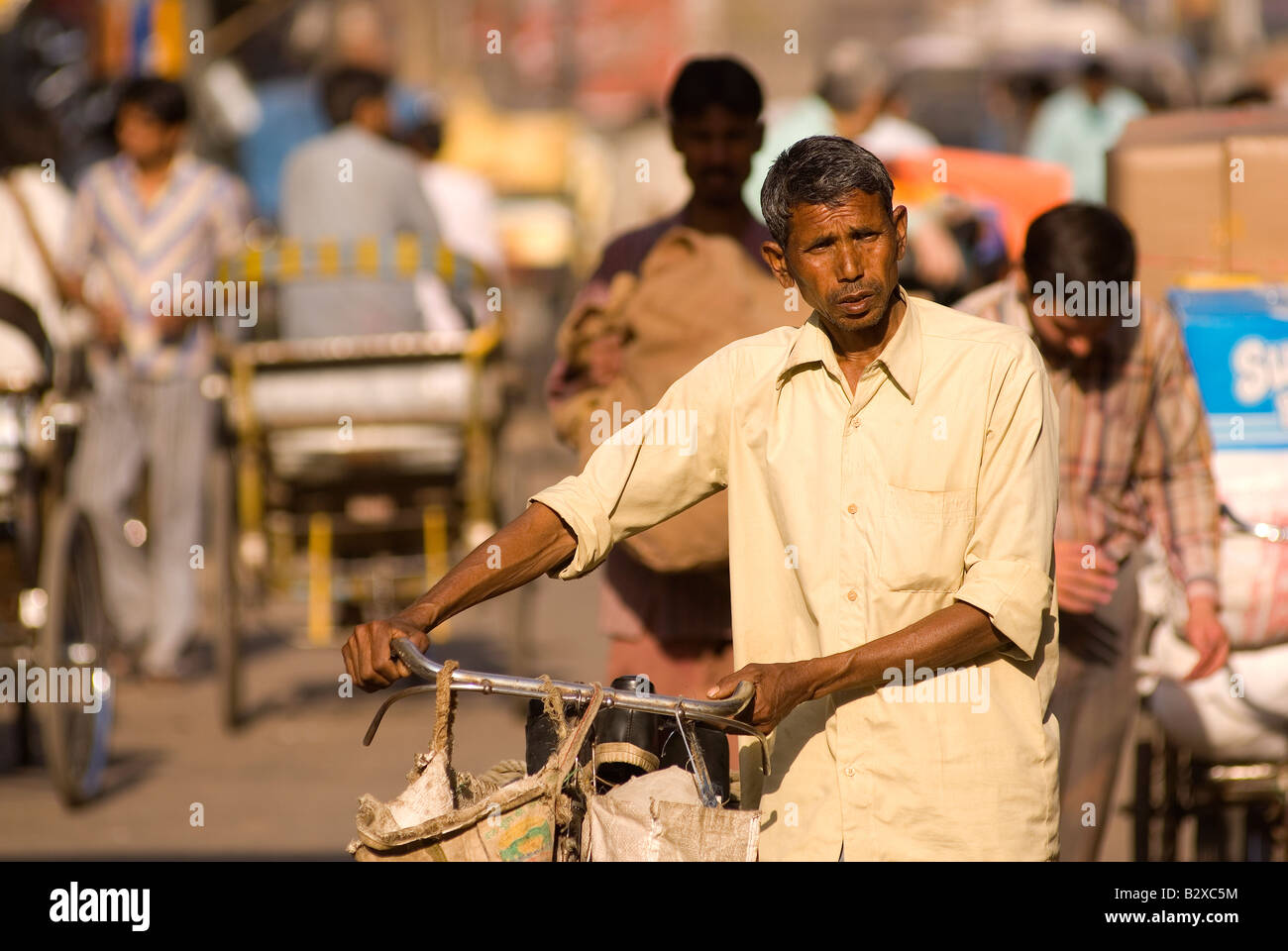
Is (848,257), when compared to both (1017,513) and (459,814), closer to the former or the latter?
(1017,513)

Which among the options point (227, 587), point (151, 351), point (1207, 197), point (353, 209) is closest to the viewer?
point (1207, 197)

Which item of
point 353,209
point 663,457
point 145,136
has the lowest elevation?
point 663,457

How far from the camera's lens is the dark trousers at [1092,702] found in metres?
4.43

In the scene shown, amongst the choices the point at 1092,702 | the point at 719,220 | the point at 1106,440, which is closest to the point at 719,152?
the point at 719,220

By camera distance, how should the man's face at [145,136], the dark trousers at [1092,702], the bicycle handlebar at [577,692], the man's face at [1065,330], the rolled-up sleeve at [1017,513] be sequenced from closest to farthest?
the bicycle handlebar at [577,692]
the rolled-up sleeve at [1017,513]
the man's face at [1065,330]
the dark trousers at [1092,702]
the man's face at [145,136]

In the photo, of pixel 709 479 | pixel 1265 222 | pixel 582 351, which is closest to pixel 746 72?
pixel 582 351

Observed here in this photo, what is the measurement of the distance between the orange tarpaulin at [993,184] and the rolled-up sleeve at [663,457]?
465 centimetres

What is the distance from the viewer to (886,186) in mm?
2861

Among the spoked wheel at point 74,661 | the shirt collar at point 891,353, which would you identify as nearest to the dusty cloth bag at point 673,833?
the shirt collar at point 891,353

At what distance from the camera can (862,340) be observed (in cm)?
295

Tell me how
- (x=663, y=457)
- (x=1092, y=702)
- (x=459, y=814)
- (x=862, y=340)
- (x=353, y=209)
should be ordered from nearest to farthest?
1. (x=459, y=814)
2. (x=862, y=340)
3. (x=663, y=457)
4. (x=1092, y=702)
5. (x=353, y=209)

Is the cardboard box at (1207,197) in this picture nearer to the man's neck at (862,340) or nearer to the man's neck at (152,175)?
the man's neck at (862,340)

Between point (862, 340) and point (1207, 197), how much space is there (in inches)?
99.3
